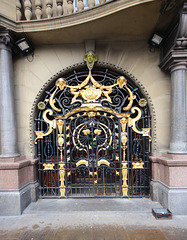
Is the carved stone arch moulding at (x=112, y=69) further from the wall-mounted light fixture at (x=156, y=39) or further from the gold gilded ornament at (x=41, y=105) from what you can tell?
the wall-mounted light fixture at (x=156, y=39)

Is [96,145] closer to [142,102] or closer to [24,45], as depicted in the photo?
[142,102]

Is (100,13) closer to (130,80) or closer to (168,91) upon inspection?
(130,80)

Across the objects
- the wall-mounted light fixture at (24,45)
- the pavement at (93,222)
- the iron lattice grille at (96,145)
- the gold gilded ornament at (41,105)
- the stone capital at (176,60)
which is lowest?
the pavement at (93,222)

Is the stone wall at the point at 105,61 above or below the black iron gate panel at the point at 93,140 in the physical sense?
above

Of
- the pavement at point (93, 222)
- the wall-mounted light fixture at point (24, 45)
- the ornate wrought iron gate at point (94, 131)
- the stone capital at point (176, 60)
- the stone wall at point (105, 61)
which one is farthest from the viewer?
the ornate wrought iron gate at point (94, 131)

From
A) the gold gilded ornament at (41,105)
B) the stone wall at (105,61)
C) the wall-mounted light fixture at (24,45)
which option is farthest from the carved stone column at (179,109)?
the wall-mounted light fixture at (24,45)

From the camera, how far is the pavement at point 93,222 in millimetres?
3201

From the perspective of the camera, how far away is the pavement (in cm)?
320

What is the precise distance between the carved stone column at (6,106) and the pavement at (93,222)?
1.70 m

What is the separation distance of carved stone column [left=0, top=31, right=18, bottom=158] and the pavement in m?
1.70

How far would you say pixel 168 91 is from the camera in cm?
460

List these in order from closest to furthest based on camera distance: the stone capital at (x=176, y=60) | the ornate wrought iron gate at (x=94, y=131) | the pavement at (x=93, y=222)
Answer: the pavement at (x=93, y=222) < the stone capital at (x=176, y=60) < the ornate wrought iron gate at (x=94, y=131)

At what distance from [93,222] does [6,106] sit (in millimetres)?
3734

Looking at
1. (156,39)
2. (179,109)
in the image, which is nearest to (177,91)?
(179,109)
